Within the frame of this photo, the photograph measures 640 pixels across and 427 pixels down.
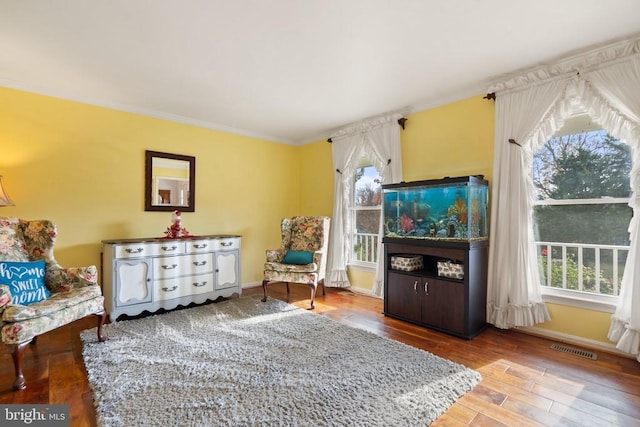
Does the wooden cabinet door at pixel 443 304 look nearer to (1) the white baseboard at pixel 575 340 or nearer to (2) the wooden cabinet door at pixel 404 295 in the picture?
(2) the wooden cabinet door at pixel 404 295

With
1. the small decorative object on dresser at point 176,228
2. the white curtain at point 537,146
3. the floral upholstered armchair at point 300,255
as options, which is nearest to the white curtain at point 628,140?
the white curtain at point 537,146

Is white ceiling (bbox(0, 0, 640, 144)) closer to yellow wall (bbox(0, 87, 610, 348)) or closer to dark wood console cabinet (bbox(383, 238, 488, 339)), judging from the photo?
yellow wall (bbox(0, 87, 610, 348))

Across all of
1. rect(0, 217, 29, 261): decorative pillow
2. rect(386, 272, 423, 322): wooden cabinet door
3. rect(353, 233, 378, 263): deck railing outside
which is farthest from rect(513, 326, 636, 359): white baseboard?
rect(0, 217, 29, 261): decorative pillow

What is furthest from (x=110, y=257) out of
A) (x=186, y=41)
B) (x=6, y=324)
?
(x=186, y=41)

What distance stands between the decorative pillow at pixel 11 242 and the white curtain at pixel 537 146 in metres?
4.28

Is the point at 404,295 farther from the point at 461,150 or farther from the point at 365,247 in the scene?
the point at 461,150

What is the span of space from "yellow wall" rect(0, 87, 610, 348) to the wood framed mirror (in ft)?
0.27

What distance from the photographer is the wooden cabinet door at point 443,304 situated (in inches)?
107

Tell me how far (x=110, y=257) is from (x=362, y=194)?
319 centimetres

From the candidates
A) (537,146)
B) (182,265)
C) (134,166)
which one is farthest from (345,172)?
(134,166)

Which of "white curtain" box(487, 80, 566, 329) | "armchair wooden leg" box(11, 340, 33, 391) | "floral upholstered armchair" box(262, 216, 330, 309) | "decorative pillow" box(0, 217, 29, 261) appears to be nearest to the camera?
"armchair wooden leg" box(11, 340, 33, 391)

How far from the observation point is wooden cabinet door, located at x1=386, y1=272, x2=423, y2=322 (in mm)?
3057

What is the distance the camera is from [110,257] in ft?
9.97

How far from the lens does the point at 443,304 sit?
2.84 metres
